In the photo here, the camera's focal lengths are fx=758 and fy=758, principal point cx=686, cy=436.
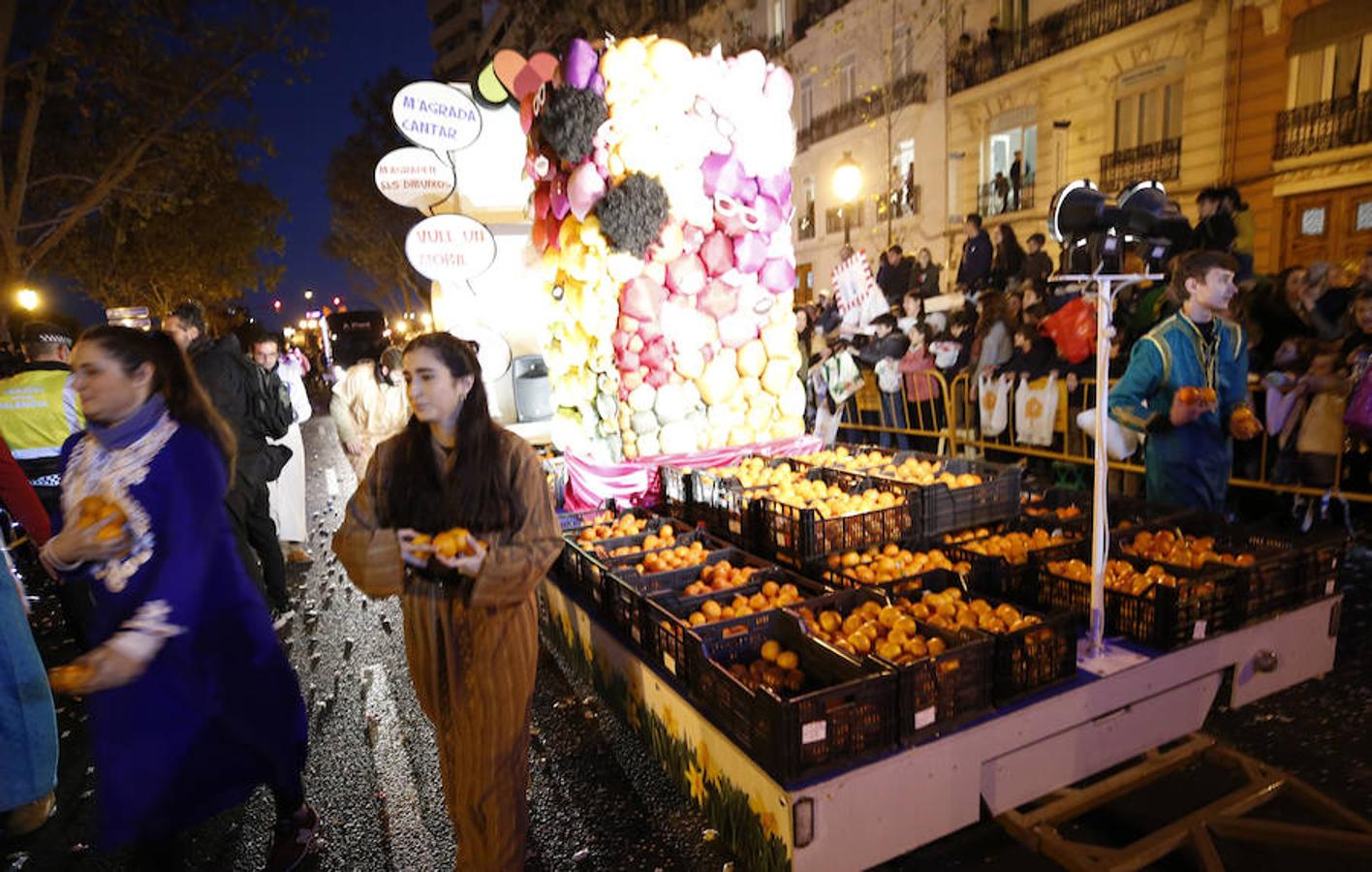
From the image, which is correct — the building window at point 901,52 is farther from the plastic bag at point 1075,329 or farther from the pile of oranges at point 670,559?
the pile of oranges at point 670,559

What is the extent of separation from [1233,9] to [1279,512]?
12883mm

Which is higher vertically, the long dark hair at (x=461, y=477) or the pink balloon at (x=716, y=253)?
the pink balloon at (x=716, y=253)

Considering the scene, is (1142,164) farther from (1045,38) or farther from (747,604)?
(747,604)

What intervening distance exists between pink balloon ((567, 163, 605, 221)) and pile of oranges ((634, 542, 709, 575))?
282 cm

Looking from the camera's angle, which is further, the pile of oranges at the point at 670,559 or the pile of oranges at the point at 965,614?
the pile of oranges at the point at 670,559

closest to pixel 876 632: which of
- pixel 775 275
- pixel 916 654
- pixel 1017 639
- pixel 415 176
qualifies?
pixel 916 654

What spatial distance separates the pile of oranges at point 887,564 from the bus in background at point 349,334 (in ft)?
135

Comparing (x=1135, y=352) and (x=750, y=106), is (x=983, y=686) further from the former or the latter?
(x=750, y=106)

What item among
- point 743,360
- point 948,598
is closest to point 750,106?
point 743,360

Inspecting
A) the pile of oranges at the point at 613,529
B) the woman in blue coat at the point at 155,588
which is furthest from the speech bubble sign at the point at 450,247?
the woman in blue coat at the point at 155,588

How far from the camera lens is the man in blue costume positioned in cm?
411

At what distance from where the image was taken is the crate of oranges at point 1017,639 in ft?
10.1

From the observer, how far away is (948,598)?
144 inches

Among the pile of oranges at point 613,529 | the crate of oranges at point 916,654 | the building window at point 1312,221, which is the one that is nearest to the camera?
the crate of oranges at point 916,654
